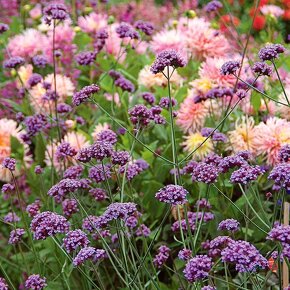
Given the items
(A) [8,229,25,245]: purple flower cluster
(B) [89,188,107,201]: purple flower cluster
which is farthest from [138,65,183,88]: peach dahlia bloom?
(A) [8,229,25,245]: purple flower cluster

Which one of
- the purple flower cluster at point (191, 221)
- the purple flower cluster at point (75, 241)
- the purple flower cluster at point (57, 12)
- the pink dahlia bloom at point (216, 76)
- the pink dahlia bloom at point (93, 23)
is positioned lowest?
the purple flower cluster at point (191, 221)

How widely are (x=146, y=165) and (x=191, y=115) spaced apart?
1.22ft

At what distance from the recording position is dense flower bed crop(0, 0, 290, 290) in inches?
57.9

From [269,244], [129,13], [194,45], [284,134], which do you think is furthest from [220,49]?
[129,13]

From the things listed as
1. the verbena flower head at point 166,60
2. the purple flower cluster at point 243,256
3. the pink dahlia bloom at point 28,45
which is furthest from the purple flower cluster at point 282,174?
the pink dahlia bloom at point 28,45

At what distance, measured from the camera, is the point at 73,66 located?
135 inches

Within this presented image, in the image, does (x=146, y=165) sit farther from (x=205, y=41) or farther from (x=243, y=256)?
(x=243, y=256)

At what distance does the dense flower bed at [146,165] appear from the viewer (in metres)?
1.47

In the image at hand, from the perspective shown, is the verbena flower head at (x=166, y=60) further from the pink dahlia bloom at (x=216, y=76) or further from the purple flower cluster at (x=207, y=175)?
the pink dahlia bloom at (x=216, y=76)

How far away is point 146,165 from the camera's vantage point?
2182mm

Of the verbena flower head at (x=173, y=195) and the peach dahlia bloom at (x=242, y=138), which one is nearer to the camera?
the verbena flower head at (x=173, y=195)

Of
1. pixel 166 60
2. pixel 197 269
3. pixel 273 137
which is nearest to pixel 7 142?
pixel 273 137

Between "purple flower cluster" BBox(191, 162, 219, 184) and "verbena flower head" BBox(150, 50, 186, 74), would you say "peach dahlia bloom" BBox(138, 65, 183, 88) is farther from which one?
"purple flower cluster" BBox(191, 162, 219, 184)

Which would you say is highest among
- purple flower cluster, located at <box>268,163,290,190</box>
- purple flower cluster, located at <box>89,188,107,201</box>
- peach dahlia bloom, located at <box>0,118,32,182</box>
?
purple flower cluster, located at <box>268,163,290,190</box>
